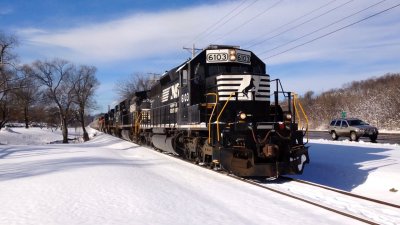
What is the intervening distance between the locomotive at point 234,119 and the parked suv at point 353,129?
47.2ft

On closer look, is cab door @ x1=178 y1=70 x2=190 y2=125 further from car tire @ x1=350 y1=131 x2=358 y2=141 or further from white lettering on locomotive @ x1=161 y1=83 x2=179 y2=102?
car tire @ x1=350 y1=131 x2=358 y2=141

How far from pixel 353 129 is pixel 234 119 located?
16717 millimetres

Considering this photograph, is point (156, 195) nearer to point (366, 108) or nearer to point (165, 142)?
point (165, 142)

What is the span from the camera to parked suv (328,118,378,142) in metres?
24.0

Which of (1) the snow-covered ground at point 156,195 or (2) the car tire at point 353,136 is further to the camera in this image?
(2) the car tire at point 353,136

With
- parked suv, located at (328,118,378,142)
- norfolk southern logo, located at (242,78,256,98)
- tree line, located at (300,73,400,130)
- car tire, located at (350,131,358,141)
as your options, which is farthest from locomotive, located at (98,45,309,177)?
tree line, located at (300,73,400,130)

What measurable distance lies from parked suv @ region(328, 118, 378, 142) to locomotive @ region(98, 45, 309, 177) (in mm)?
14394

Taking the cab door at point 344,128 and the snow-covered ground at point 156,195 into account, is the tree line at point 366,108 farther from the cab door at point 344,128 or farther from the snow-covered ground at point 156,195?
the snow-covered ground at point 156,195

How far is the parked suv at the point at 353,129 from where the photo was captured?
23972 millimetres

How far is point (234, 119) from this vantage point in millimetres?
10789

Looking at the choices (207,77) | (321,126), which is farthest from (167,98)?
(321,126)

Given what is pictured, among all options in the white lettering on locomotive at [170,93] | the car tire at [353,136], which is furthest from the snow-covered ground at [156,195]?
the car tire at [353,136]

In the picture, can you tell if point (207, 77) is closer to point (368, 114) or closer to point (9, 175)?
point (9, 175)

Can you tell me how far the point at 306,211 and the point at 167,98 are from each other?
10.9 m
